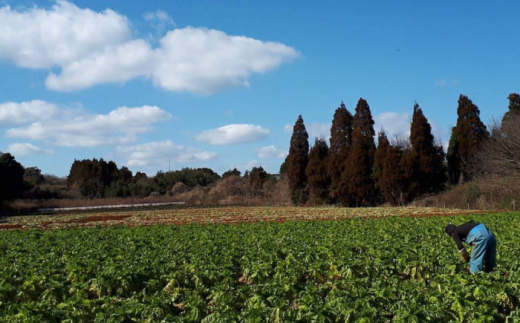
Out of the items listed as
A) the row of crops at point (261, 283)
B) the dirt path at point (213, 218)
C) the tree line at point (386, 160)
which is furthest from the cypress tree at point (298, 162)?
the row of crops at point (261, 283)

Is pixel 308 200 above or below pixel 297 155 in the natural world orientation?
below

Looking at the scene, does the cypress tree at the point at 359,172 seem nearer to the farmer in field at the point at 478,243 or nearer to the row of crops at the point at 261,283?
the row of crops at the point at 261,283

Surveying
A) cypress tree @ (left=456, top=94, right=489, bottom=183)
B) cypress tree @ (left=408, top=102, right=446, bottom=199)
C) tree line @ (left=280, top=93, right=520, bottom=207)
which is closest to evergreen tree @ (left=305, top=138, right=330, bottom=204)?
tree line @ (left=280, top=93, right=520, bottom=207)

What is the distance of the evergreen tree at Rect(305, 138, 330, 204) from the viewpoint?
169 ft

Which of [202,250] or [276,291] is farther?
[202,250]

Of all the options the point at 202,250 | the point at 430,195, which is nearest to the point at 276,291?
the point at 202,250

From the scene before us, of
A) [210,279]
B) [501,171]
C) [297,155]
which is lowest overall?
[210,279]

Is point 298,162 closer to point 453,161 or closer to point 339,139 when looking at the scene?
point 339,139

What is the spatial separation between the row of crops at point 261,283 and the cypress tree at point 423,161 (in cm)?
2985

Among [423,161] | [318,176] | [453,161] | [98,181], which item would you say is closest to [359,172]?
[318,176]

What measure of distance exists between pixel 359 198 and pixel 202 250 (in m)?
36.6

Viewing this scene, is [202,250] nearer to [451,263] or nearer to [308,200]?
[451,263]

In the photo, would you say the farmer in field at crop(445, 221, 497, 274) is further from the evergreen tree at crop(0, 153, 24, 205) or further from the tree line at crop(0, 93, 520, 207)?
the evergreen tree at crop(0, 153, 24, 205)

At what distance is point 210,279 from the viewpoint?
922 cm
